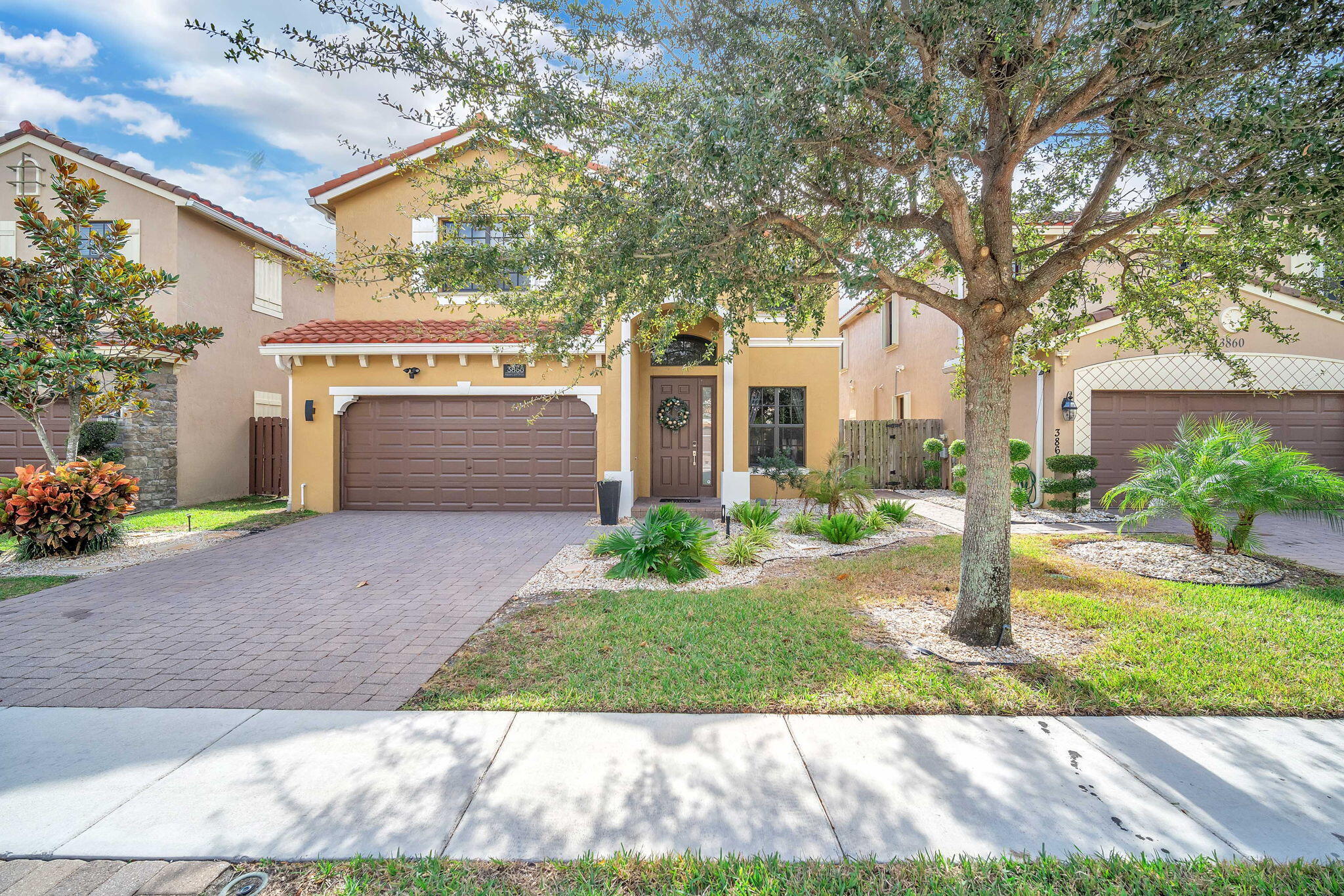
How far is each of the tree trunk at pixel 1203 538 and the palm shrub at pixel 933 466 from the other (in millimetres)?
8149

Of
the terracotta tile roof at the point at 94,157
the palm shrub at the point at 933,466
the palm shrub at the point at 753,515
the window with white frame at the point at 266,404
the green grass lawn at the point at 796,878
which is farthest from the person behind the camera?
the palm shrub at the point at 933,466

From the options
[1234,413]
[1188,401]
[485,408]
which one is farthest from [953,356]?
[485,408]

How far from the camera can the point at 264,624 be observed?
5238 millimetres

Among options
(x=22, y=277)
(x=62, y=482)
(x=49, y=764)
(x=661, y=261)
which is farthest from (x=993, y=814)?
(x=22, y=277)

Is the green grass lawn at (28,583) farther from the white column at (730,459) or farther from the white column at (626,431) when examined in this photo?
the white column at (730,459)

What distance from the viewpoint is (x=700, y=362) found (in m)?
12.1

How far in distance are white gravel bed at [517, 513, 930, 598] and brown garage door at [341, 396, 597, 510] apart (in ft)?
11.2

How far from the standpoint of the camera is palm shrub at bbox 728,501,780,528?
30.0 ft

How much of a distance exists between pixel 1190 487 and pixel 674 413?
26.9 ft

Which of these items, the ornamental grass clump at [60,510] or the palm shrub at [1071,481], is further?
the palm shrub at [1071,481]

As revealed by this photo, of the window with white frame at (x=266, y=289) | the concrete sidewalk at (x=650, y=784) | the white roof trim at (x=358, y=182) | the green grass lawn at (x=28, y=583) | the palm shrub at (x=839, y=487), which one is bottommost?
the concrete sidewalk at (x=650, y=784)

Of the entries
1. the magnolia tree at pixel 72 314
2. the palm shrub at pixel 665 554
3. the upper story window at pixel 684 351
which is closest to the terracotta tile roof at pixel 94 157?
the magnolia tree at pixel 72 314

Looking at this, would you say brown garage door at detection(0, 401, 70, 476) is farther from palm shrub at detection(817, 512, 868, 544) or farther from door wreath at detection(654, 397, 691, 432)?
palm shrub at detection(817, 512, 868, 544)

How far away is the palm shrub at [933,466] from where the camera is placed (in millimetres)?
15430
